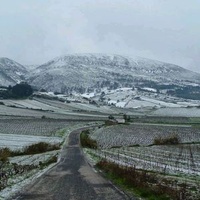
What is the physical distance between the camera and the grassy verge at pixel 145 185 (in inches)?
734

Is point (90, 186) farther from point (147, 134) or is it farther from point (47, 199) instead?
point (147, 134)

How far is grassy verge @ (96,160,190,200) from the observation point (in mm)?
18656

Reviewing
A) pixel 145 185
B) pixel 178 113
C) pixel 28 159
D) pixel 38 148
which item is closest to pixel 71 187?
pixel 145 185

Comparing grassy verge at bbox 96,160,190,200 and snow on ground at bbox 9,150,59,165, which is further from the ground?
grassy verge at bbox 96,160,190,200

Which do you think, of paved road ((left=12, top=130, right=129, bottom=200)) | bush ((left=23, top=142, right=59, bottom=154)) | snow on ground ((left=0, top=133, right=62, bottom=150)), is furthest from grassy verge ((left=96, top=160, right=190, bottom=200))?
snow on ground ((left=0, top=133, right=62, bottom=150))

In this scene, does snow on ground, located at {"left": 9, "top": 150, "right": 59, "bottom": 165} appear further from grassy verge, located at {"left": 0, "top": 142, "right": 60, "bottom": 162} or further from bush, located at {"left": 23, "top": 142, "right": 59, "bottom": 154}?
bush, located at {"left": 23, "top": 142, "right": 59, "bottom": 154}

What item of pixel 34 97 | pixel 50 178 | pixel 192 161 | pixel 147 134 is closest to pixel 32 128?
pixel 147 134

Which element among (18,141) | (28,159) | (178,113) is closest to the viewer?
(28,159)

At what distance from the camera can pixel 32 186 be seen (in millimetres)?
22297

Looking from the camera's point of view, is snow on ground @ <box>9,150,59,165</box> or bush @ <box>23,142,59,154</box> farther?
bush @ <box>23,142,59,154</box>

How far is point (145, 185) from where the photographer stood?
21594mm

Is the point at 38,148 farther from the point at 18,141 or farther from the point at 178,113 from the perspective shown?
the point at 178,113

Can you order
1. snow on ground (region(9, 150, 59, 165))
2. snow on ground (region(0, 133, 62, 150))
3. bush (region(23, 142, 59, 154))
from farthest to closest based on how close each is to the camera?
snow on ground (region(0, 133, 62, 150)), bush (region(23, 142, 59, 154)), snow on ground (region(9, 150, 59, 165))

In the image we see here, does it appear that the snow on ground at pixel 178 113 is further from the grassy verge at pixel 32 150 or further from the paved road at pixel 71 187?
the paved road at pixel 71 187
